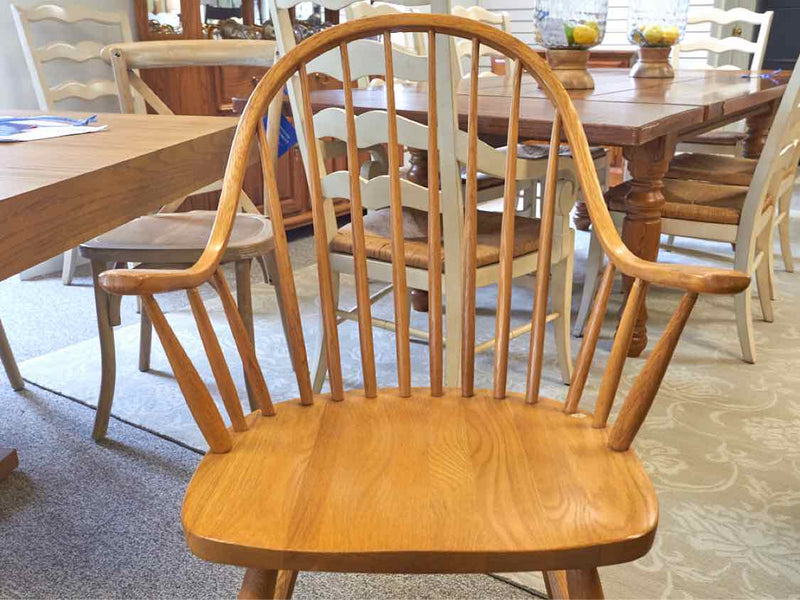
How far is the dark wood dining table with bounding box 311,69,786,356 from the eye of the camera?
5.77 ft

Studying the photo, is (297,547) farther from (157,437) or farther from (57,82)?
(57,82)

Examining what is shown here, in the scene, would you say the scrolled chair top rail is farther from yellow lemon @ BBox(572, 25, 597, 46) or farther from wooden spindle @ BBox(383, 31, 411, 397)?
yellow lemon @ BBox(572, 25, 597, 46)

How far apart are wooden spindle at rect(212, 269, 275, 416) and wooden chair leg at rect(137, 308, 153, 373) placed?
1.11 metres

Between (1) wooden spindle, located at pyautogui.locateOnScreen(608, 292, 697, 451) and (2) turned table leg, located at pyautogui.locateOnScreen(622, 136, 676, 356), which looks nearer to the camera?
(1) wooden spindle, located at pyautogui.locateOnScreen(608, 292, 697, 451)

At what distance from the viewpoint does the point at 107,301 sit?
1.72 metres

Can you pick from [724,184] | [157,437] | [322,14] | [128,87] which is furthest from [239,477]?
[322,14]

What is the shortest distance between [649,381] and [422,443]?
0.32m

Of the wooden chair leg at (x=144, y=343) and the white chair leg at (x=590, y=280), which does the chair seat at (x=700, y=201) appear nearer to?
the white chair leg at (x=590, y=280)

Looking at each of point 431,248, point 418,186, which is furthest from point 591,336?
point 418,186

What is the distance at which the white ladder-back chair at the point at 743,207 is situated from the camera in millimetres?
2146

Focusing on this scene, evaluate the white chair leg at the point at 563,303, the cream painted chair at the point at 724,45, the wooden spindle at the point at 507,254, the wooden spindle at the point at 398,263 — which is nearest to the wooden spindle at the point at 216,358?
the wooden spindle at the point at 398,263

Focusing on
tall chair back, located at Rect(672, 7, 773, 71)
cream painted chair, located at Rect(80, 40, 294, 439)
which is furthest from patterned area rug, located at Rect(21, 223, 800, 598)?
tall chair back, located at Rect(672, 7, 773, 71)

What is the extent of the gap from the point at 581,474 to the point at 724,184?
6.42 ft

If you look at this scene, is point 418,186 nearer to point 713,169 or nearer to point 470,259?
point 470,259
